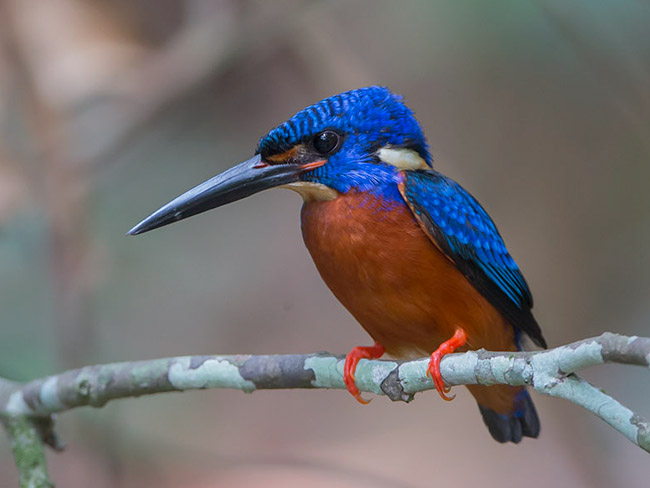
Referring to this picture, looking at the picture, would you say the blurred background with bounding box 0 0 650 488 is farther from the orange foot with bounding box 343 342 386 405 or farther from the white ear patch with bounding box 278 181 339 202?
the white ear patch with bounding box 278 181 339 202

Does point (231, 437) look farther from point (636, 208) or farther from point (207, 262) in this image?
point (636, 208)

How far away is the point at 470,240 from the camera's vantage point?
214 cm

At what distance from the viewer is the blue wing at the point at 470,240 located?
6.80 feet

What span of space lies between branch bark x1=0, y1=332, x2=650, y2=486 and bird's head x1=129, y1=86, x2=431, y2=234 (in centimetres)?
40

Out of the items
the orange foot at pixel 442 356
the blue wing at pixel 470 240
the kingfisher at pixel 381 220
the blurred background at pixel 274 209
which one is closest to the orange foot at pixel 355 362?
the kingfisher at pixel 381 220

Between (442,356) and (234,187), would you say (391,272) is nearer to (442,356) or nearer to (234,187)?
(442,356)

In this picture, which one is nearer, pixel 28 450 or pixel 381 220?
pixel 381 220

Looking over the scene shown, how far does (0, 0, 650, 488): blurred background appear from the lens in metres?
3.76

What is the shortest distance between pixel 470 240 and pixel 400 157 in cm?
29

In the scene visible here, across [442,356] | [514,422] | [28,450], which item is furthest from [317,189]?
[28,450]

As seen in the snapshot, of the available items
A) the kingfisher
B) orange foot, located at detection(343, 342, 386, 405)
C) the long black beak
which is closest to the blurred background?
orange foot, located at detection(343, 342, 386, 405)

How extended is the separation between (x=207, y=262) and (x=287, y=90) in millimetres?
1343

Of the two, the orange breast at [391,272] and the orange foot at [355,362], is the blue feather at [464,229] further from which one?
the orange foot at [355,362]

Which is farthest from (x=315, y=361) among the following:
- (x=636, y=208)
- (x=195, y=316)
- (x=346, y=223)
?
(x=195, y=316)
